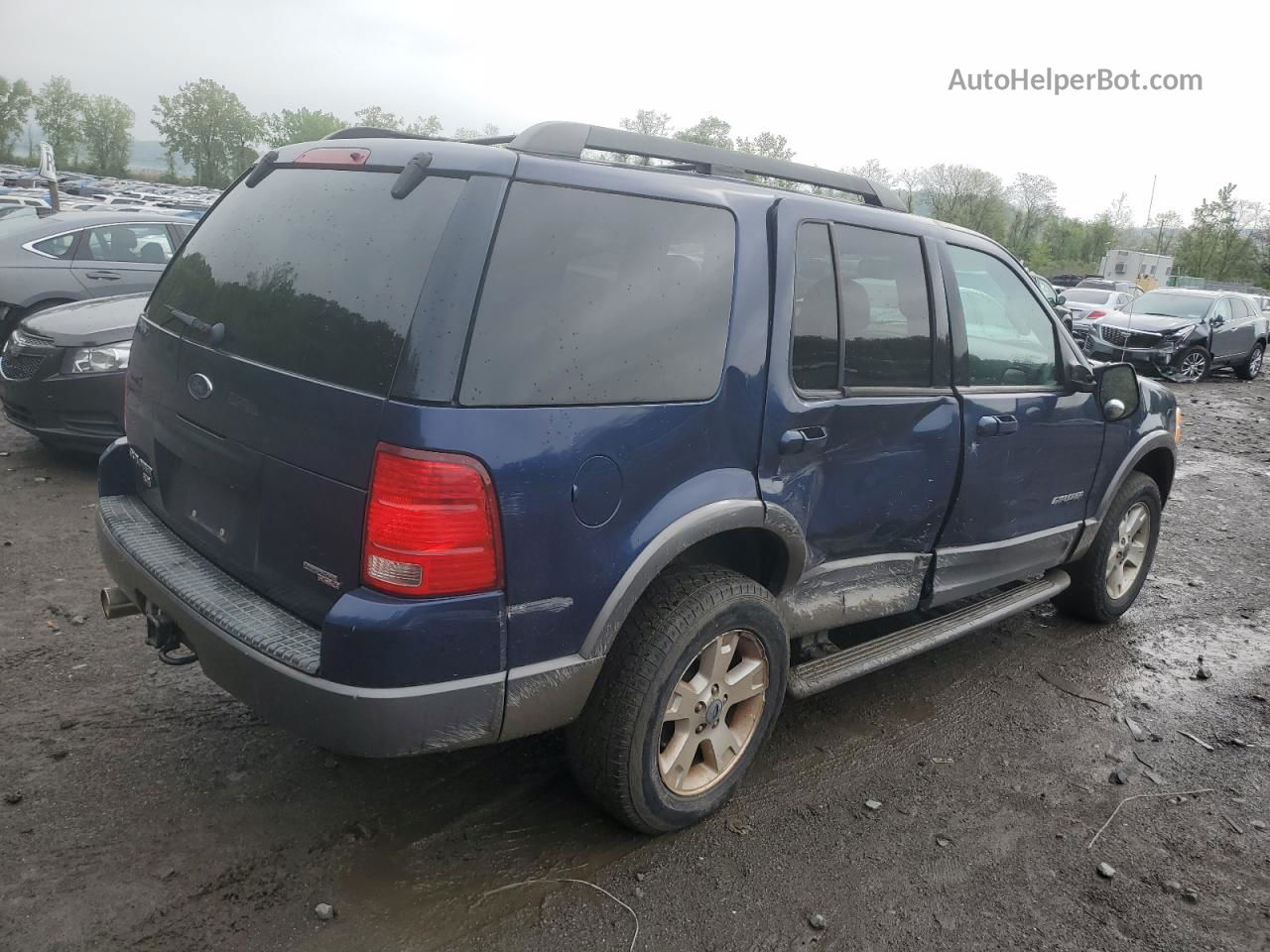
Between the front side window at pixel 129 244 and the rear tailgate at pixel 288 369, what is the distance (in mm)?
6384

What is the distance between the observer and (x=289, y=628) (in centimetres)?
243

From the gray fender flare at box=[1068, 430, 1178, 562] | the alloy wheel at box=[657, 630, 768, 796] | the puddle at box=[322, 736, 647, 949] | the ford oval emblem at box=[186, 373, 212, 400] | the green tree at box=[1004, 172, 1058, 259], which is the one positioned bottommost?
the puddle at box=[322, 736, 647, 949]

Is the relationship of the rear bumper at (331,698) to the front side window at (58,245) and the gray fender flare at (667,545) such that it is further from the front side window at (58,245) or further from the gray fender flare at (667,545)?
the front side window at (58,245)

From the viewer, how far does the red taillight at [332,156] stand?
2.64 m

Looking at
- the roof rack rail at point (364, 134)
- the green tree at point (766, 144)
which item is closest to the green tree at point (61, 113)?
the green tree at point (766, 144)

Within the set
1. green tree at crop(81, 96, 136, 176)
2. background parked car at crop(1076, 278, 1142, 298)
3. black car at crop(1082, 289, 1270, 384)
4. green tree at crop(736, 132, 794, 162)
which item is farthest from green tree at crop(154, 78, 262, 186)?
black car at crop(1082, 289, 1270, 384)

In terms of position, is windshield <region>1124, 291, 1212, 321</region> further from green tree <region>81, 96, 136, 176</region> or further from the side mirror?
green tree <region>81, 96, 136, 176</region>

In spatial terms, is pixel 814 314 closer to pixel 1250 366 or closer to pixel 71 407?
pixel 71 407

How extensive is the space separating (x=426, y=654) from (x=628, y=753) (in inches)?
28.6

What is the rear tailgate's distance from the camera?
2289 millimetres

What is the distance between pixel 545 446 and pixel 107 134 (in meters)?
110

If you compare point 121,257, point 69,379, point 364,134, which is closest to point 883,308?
point 364,134

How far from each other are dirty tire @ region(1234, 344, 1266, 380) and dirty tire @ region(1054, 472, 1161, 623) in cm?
1728

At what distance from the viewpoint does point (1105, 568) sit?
476 cm
